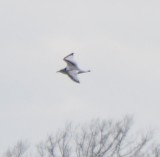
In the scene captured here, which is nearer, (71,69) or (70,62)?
(71,69)

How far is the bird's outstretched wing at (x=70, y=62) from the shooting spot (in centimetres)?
2503

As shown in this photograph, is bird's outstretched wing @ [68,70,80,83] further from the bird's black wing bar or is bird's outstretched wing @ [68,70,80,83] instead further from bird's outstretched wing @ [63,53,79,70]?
the bird's black wing bar

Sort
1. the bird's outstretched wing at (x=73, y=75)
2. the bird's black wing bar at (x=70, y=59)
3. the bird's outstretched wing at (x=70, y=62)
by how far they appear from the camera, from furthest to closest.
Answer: the bird's black wing bar at (x=70, y=59)
the bird's outstretched wing at (x=70, y=62)
the bird's outstretched wing at (x=73, y=75)

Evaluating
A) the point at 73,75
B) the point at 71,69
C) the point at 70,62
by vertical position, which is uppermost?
the point at 70,62

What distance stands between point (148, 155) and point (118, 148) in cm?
195

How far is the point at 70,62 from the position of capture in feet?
82.9

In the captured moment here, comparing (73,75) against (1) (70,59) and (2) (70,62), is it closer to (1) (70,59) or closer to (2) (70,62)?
(2) (70,62)

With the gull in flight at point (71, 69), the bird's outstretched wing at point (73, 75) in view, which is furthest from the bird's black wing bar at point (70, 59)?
the bird's outstretched wing at point (73, 75)

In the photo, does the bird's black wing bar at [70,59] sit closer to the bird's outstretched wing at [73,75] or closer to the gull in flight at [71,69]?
the gull in flight at [71,69]

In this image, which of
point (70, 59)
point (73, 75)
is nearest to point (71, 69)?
point (73, 75)

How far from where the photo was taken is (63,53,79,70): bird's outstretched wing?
A: 985 inches

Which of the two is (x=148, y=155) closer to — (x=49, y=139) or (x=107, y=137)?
(x=107, y=137)

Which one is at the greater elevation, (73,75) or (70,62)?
(70,62)

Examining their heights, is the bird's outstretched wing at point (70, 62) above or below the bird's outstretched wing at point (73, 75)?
above
